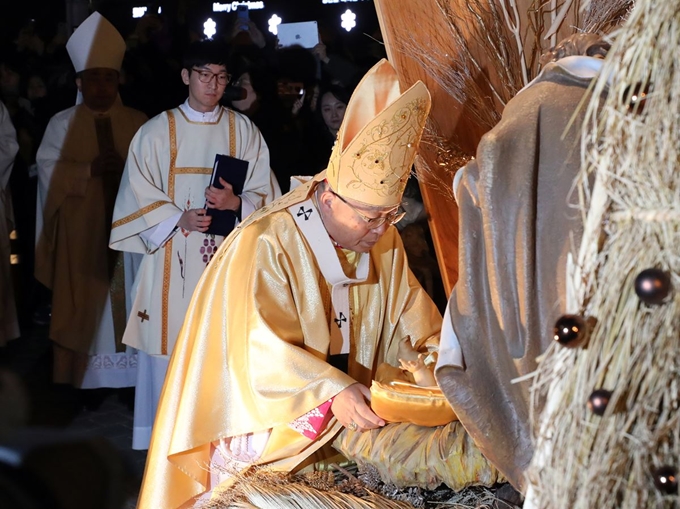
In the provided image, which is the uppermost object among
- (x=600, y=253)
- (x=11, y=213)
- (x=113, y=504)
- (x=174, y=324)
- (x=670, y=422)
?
(x=600, y=253)

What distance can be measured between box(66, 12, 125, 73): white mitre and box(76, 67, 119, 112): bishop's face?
0.11 feet

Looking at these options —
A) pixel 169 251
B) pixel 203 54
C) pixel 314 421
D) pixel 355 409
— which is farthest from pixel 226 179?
pixel 355 409

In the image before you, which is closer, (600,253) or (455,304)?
(600,253)

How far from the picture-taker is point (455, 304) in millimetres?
1569

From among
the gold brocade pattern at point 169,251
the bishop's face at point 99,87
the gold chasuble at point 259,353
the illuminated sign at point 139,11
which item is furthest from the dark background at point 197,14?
the gold chasuble at point 259,353

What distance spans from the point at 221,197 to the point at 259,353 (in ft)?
6.32

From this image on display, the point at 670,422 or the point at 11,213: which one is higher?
→ the point at 670,422

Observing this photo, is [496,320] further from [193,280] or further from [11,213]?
[11,213]

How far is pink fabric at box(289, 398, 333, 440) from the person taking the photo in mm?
2479

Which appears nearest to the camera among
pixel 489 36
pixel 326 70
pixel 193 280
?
pixel 489 36

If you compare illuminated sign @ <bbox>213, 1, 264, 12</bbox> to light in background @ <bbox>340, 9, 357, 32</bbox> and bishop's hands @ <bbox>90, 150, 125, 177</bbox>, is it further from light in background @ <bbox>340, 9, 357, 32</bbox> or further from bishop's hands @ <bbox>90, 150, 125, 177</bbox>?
bishop's hands @ <bbox>90, 150, 125, 177</bbox>

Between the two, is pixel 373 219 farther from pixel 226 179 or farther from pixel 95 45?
pixel 95 45

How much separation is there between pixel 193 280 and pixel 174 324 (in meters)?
0.24

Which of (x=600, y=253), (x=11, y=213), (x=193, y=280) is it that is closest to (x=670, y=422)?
(x=600, y=253)
